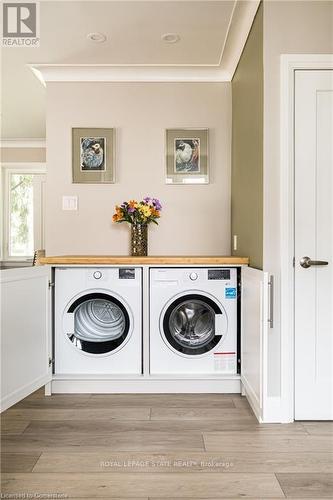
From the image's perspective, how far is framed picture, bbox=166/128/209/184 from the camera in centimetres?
351

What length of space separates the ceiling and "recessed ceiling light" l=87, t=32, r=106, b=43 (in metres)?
0.03

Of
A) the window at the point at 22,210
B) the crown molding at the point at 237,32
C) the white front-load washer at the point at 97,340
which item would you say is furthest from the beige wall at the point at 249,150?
the window at the point at 22,210

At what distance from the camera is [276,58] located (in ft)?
7.66

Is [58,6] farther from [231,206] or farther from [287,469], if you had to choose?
[287,469]

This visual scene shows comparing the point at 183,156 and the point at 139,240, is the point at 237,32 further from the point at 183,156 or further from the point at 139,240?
the point at 139,240

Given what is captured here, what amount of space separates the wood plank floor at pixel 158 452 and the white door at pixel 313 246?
0.76ft

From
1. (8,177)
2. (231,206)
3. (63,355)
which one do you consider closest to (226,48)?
(231,206)

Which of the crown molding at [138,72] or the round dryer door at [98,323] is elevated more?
the crown molding at [138,72]

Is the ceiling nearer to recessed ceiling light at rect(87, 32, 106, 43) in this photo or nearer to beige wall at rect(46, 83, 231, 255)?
recessed ceiling light at rect(87, 32, 106, 43)

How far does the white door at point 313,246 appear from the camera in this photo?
7.65 ft

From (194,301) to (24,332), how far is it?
1.12m

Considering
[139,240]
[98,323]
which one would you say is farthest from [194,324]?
[139,240]

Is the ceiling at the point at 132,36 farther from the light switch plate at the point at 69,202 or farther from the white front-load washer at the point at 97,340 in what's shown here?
the white front-load washer at the point at 97,340

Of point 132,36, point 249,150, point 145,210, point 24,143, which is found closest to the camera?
point 249,150
